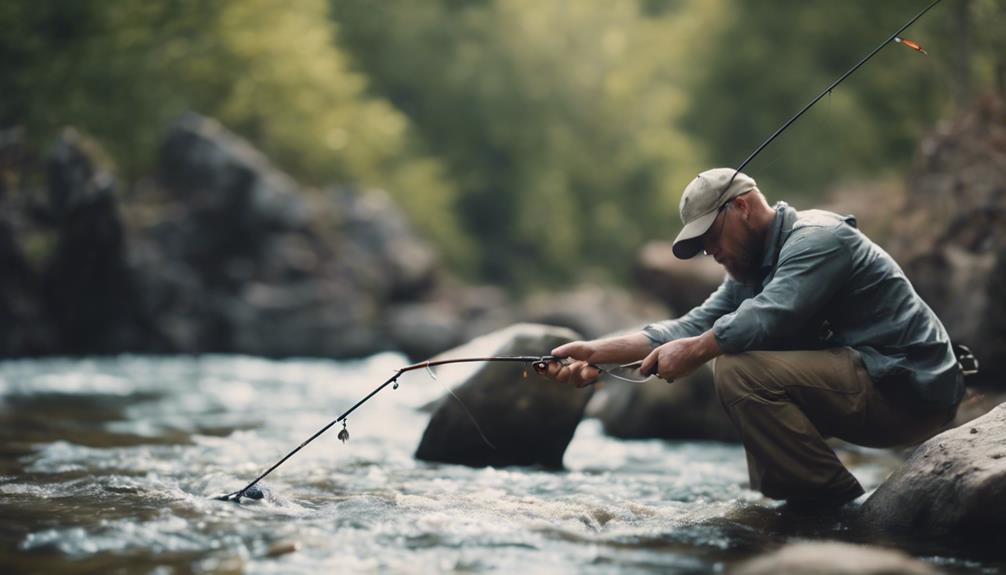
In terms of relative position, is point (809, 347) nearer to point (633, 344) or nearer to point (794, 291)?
point (794, 291)

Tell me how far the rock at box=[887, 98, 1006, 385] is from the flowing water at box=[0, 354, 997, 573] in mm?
1390

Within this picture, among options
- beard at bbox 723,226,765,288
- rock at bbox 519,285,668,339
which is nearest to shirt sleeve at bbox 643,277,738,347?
beard at bbox 723,226,765,288

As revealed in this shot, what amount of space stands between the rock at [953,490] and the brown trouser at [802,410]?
0.20 m

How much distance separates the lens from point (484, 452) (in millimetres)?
5633

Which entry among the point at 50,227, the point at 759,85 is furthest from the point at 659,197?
the point at 50,227

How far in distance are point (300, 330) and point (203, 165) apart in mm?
3586

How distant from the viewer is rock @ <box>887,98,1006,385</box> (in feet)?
22.1

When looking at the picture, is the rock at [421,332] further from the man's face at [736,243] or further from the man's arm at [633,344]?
the man's face at [736,243]

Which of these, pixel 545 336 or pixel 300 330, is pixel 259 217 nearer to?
pixel 300 330

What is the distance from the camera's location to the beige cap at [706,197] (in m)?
A: 4.00

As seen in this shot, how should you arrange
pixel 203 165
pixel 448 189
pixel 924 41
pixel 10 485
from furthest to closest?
pixel 448 189, pixel 203 165, pixel 924 41, pixel 10 485

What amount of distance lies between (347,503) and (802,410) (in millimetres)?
1872

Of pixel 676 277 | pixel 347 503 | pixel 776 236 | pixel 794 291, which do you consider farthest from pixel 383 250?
pixel 794 291

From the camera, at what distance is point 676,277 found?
14.5 meters
